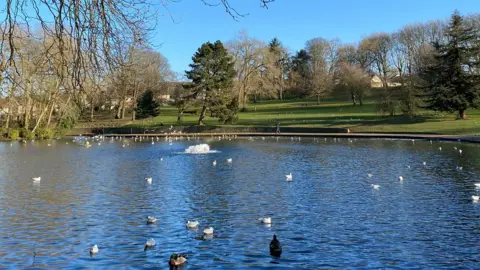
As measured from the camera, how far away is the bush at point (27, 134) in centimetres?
4734

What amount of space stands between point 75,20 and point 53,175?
17721 millimetres

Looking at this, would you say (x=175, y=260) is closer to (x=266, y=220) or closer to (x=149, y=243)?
(x=149, y=243)

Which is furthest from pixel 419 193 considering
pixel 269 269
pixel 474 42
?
pixel 474 42

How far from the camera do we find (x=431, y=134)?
4188 centimetres

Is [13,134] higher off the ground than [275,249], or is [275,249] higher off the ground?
[13,134]

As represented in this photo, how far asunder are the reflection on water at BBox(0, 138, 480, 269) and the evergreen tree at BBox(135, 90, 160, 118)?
1630 inches

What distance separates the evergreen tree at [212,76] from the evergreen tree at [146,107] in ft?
32.6

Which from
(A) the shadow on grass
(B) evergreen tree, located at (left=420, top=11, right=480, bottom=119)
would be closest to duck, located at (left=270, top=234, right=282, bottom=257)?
(A) the shadow on grass

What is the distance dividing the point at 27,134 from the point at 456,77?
1766 inches

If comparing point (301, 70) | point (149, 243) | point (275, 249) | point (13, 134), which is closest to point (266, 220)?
point (275, 249)

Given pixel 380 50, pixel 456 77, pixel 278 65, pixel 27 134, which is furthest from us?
pixel 278 65

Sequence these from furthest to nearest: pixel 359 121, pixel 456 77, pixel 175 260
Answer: pixel 359 121, pixel 456 77, pixel 175 260

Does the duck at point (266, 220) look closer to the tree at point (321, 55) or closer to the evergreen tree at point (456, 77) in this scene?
the evergreen tree at point (456, 77)

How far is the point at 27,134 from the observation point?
47.6 m
